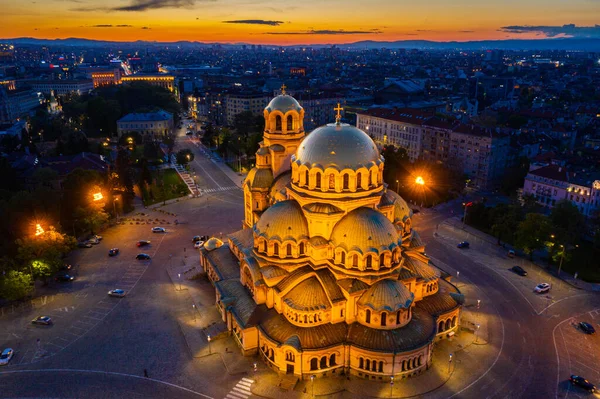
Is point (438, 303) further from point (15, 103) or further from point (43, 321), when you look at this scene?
point (15, 103)

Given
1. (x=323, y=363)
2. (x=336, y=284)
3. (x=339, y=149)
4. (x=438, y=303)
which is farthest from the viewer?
(x=438, y=303)

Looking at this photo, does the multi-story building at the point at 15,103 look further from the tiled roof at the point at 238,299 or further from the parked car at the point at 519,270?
the parked car at the point at 519,270

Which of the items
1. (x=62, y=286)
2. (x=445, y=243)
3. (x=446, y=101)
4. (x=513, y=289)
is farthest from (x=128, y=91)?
(x=513, y=289)

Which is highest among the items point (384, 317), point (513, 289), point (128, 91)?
point (128, 91)

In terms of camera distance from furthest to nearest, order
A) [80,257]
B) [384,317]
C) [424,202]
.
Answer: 1. [424,202]
2. [80,257]
3. [384,317]

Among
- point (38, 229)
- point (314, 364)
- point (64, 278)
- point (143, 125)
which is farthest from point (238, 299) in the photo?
point (143, 125)

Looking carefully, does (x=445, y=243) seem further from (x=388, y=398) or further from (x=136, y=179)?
(x=136, y=179)

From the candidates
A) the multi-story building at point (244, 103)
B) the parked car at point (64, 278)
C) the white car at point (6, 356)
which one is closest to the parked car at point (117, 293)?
the parked car at point (64, 278)
